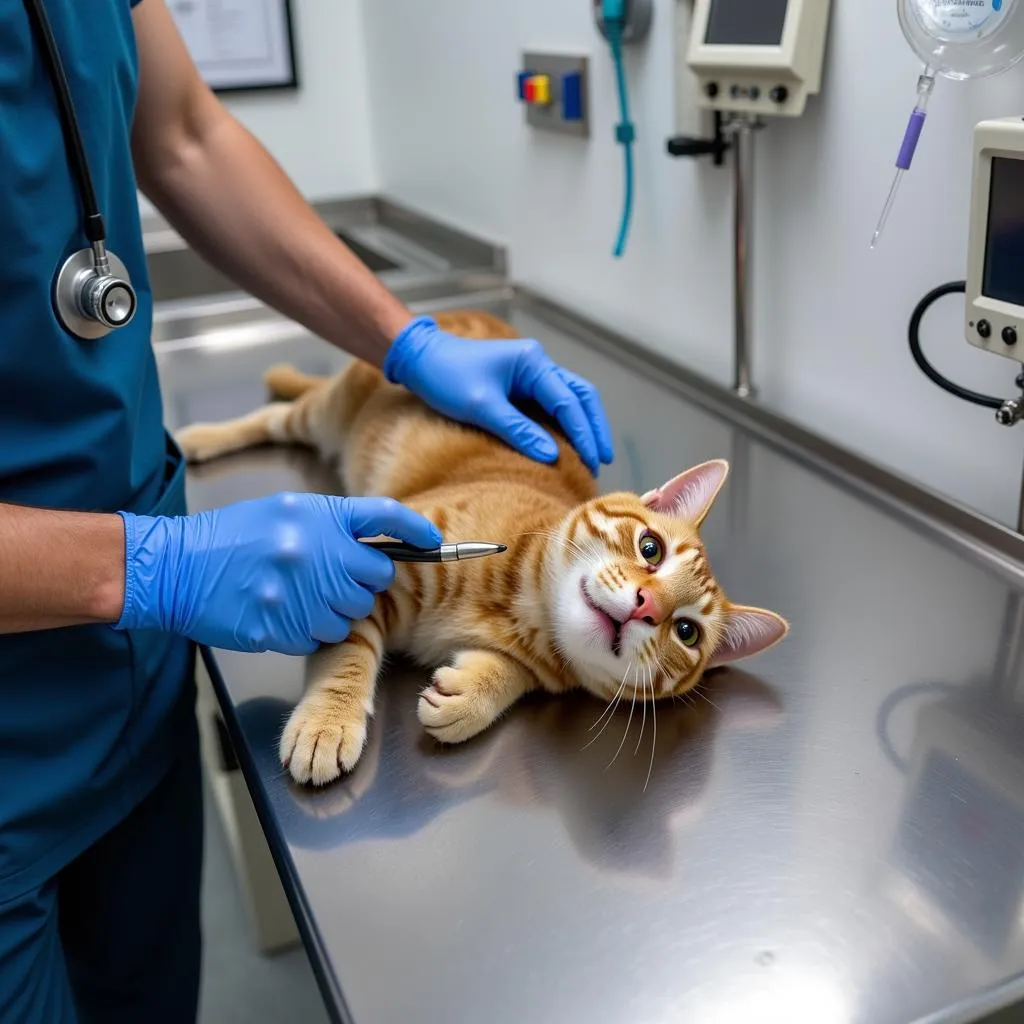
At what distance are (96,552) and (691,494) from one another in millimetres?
600

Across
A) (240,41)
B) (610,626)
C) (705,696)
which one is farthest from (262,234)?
(240,41)

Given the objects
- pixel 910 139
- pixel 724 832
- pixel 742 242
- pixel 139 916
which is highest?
pixel 910 139

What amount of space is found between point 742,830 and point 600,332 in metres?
1.16

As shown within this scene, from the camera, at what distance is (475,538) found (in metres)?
1.09

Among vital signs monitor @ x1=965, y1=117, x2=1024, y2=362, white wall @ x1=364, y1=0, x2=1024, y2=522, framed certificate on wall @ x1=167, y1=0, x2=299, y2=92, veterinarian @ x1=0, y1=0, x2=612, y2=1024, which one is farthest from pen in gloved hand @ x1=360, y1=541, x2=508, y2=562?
framed certificate on wall @ x1=167, y1=0, x2=299, y2=92

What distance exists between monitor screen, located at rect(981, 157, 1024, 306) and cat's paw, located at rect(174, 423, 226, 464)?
0.99 meters

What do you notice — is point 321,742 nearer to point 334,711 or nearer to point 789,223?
point 334,711

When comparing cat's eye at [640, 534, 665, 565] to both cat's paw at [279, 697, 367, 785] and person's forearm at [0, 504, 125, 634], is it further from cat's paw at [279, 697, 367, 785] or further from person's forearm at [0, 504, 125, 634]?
person's forearm at [0, 504, 125, 634]

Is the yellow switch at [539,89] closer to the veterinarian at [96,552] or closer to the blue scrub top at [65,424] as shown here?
the veterinarian at [96,552]

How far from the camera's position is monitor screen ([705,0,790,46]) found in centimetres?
120

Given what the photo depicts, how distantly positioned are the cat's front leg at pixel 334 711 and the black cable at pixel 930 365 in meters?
0.66

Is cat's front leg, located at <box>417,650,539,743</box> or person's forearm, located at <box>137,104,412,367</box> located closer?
cat's front leg, located at <box>417,650,539,743</box>

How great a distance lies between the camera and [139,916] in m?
1.13

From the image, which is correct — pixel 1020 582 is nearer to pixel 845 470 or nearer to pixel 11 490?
pixel 845 470
